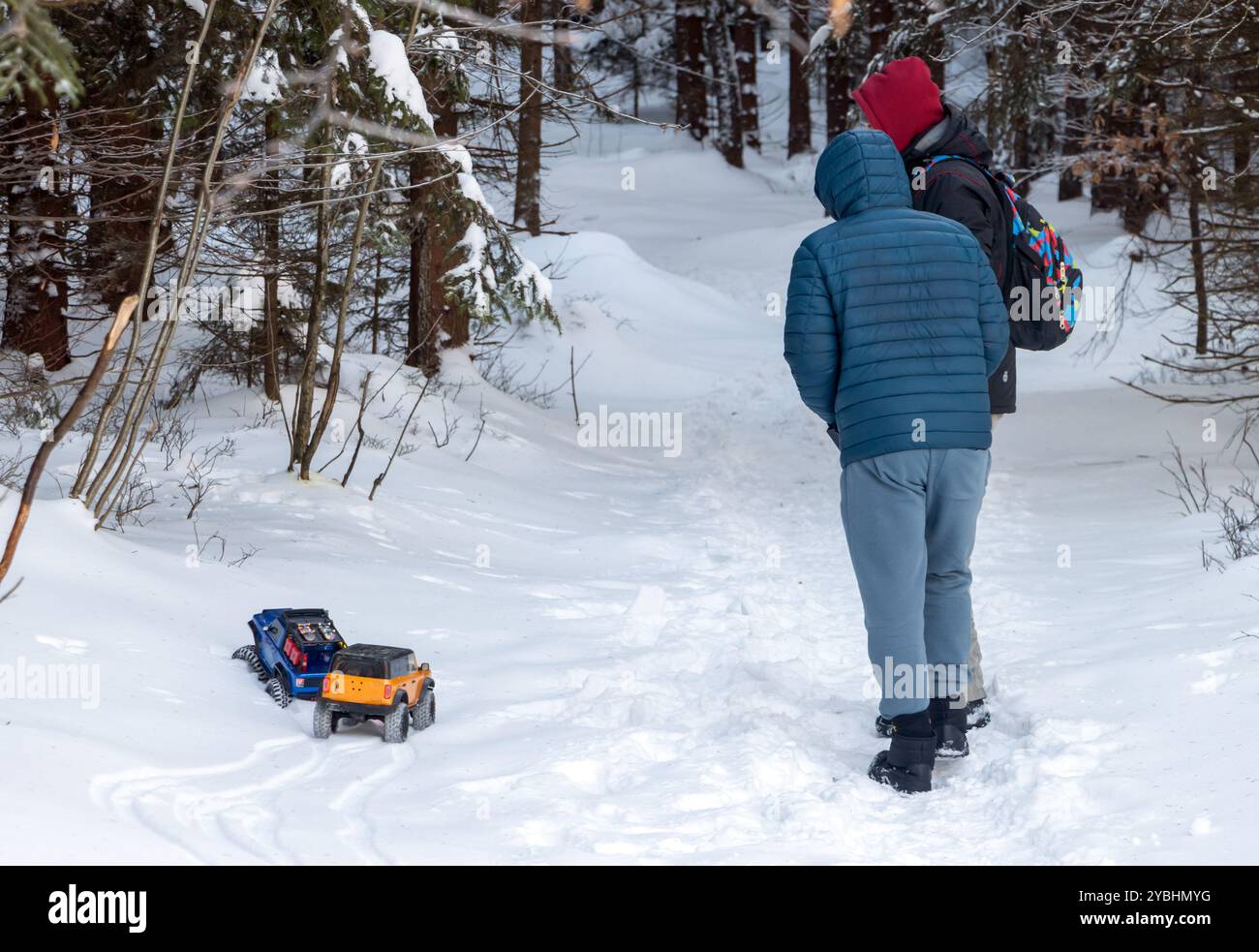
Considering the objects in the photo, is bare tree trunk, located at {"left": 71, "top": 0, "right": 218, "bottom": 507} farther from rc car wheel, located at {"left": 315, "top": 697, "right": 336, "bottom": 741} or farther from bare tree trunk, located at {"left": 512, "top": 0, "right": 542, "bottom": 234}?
bare tree trunk, located at {"left": 512, "top": 0, "right": 542, "bottom": 234}

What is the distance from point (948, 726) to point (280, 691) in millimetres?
2375

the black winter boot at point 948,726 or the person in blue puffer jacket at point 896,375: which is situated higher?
the person in blue puffer jacket at point 896,375

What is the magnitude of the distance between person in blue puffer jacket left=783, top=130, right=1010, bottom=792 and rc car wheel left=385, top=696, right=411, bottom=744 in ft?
5.17

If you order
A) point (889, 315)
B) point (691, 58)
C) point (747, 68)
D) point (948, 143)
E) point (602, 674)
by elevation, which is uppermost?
point (747, 68)

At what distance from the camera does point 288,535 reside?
6.71 m

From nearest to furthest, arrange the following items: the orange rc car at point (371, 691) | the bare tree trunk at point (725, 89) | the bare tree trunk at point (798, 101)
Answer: the orange rc car at point (371, 691) → the bare tree trunk at point (725, 89) → the bare tree trunk at point (798, 101)

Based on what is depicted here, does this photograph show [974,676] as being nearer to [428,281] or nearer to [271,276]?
[271,276]

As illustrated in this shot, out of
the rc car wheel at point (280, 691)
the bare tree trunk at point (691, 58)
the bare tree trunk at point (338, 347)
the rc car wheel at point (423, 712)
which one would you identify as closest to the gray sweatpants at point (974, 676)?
the rc car wheel at point (423, 712)

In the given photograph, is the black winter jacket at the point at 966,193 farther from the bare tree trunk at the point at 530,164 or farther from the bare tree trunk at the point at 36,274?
the bare tree trunk at the point at 530,164

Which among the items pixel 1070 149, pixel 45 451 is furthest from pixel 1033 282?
pixel 1070 149

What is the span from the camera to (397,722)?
13.8 feet

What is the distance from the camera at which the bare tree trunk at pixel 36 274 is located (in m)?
9.55
